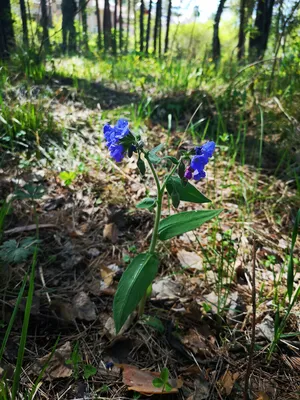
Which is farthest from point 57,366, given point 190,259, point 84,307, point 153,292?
point 190,259

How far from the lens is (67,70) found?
4602mm

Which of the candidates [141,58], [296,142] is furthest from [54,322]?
[141,58]

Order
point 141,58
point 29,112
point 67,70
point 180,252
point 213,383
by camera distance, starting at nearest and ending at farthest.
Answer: point 213,383 < point 180,252 < point 29,112 < point 67,70 < point 141,58

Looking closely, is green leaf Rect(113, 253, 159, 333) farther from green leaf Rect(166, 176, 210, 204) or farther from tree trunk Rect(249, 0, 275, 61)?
tree trunk Rect(249, 0, 275, 61)

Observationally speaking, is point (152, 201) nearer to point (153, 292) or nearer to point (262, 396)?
point (153, 292)

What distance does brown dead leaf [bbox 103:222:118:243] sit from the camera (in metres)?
1.82

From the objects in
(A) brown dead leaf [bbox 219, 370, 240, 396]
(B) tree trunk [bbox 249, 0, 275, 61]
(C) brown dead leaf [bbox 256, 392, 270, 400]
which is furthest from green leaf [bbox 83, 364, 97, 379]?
(B) tree trunk [bbox 249, 0, 275, 61]

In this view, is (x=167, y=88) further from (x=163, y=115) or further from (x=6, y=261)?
(x=6, y=261)

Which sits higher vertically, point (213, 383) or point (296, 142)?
point (296, 142)

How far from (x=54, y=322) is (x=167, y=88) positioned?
3125mm

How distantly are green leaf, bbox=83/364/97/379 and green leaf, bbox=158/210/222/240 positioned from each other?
0.54 m

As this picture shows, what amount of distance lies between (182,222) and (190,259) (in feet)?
1.89

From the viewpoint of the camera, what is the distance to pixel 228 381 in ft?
3.76

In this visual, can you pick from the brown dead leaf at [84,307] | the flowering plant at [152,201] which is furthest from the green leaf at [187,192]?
the brown dead leaf at [84,307]
